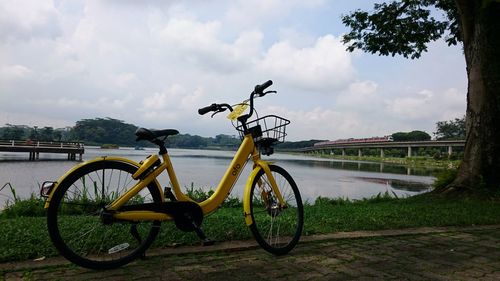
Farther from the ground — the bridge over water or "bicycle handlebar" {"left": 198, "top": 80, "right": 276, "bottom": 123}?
the bridge over water

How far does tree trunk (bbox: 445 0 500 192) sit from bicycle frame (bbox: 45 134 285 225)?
19.2 feet

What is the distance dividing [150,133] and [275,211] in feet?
4.87

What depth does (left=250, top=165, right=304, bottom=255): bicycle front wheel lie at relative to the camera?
378 centimetres

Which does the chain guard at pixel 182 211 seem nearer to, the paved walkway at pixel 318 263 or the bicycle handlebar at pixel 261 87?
the paved walkway at pixel 318 263

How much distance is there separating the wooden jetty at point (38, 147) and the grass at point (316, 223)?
3879cm

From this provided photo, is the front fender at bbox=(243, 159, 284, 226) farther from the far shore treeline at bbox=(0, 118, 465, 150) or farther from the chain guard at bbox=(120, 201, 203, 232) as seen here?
the far shore treeline at bbox=(0, 118, 465, 150)

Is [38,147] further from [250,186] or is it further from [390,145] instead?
[390,145]

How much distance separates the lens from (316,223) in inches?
198

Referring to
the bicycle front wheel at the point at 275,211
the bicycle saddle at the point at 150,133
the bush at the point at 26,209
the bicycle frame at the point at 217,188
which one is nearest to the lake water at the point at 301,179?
the bicycle frame at the point at 217,188

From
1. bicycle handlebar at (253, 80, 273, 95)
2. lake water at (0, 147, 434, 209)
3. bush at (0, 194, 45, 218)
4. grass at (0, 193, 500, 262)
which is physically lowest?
lake water at (0, 147, 434, 209)

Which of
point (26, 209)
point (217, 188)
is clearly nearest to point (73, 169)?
point (217, 188)

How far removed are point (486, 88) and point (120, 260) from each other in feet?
24.9

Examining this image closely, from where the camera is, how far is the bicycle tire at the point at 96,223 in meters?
2.93

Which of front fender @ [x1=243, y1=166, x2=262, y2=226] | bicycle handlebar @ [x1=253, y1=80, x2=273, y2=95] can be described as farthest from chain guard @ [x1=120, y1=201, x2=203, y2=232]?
bicycle handlebar @ [x1=253, y1=80, x2=273, y2=95]
